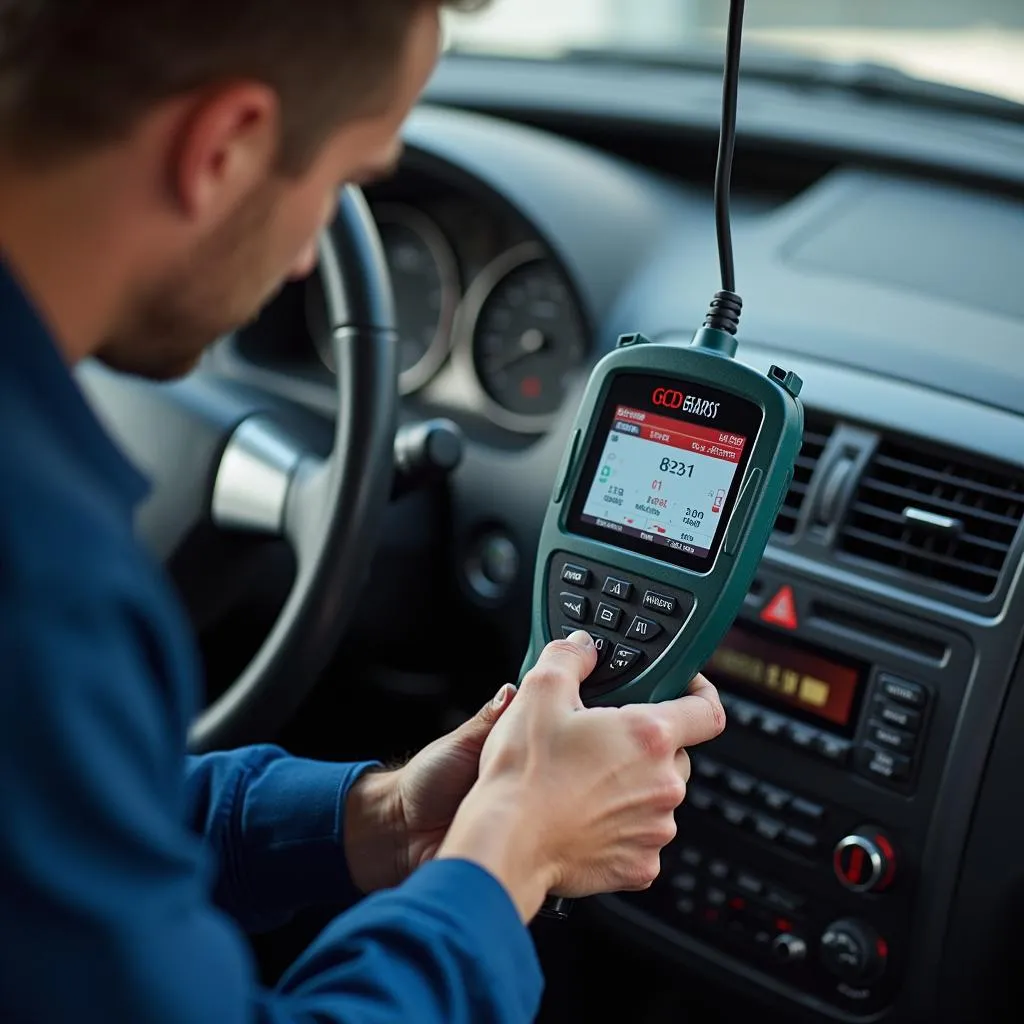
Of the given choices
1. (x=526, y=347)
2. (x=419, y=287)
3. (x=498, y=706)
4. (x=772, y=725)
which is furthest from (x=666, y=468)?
(x=419, y=287)

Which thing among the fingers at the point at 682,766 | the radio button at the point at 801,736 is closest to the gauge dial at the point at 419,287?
the radio button at the point at 801,736

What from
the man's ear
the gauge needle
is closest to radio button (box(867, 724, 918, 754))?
the gauge needle

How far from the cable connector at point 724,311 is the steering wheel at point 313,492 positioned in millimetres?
361

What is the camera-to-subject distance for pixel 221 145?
0.70 metres

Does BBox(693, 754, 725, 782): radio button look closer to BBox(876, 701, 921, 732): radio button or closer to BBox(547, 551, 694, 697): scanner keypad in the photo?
BBox(876, 701, 921, 732): radio button

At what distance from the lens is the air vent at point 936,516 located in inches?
53.2

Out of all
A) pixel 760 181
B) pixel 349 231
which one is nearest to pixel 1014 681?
pixel 349 231

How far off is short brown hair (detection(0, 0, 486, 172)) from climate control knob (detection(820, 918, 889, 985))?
107 centimetres

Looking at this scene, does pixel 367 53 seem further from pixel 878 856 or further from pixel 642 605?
pixel 878 856

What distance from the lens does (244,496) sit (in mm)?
1536

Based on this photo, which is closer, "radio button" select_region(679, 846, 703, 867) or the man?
the man

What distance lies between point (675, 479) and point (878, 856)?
525 millimetres

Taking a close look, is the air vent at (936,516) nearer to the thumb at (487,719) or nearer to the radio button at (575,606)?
the radio button at (575,606)

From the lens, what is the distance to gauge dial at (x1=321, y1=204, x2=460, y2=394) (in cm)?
197
